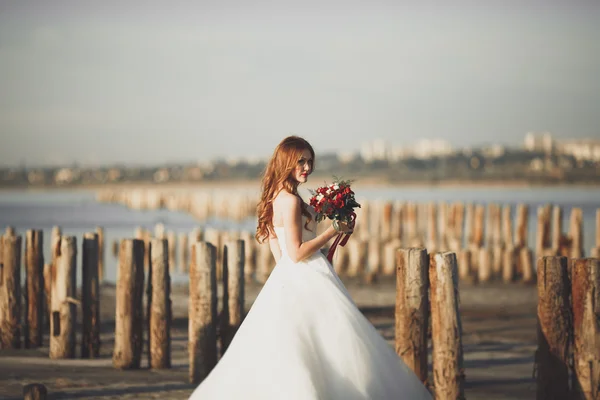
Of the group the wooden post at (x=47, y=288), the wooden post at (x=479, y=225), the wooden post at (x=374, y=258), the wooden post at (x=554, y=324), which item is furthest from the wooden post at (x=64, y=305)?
the wooden post at (x=479, y=225)

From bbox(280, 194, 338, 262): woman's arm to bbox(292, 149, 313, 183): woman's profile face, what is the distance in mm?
133

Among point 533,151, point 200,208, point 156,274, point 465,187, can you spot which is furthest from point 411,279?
point 533,151

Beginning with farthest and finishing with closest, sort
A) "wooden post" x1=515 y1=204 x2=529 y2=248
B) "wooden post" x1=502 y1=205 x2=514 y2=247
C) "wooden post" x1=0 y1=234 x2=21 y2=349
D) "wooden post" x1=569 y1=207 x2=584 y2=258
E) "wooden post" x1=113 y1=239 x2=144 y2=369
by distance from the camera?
1. "wooden post" x1=502 y1=205 x2=514 y2=247
2. "wooden post" x1=515 y1=204 x2=529 y2=248
3. "wooden post" x1=569 y1=207 x2=584 y2=258
4. "wooden post" x1=0 y1=234 x2=21 y2=349
5. "wooden post" x1=113 y1=239 x2=144 y2=369

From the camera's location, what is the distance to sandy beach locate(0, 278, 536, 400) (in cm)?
767

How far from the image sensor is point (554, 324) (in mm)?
6840

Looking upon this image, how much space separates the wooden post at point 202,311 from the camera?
7.95 meters

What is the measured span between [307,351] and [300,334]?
4.6 inches

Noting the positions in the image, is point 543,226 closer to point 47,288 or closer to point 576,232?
point 576,232

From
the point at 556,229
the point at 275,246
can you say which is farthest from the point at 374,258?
the point at 275,246

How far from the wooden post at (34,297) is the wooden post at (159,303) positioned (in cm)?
178

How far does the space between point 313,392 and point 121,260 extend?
342 cm

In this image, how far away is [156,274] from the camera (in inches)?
332

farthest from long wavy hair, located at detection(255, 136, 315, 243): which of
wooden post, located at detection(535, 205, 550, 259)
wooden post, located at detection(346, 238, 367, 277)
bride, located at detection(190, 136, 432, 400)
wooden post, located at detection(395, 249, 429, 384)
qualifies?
wooden post, located at detection(535, 205, 550, 259)

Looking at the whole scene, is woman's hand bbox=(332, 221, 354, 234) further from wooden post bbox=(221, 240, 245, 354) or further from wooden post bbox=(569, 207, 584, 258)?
wooden post bbox=(569, 207, 584, 258)
